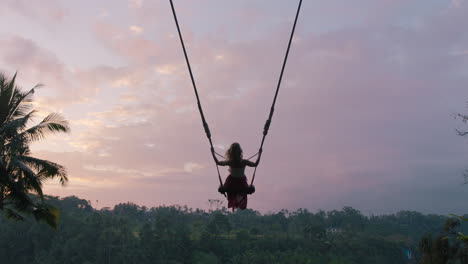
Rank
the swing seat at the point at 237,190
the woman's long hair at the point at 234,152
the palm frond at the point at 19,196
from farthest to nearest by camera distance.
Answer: the palm frond at the point at 19,196 → the swing seat at the point at 237,190 → the woman's long hair at the point at 234,152

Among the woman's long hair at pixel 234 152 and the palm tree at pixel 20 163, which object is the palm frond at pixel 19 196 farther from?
the woman's long hair at pixel 234 152

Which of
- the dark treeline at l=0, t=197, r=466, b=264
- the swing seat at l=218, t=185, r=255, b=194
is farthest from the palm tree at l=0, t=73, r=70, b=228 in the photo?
the dark treeline at l=0, t=197, r=466, b=264

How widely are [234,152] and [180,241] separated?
57105 millimetres

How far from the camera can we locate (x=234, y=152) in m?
6.58

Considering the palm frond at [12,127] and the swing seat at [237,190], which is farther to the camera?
the palm frond at [12,127]

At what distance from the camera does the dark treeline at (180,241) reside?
2172 inches

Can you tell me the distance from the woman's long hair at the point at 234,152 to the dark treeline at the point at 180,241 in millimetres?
40749

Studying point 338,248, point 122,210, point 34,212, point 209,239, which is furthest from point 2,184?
point 122,210

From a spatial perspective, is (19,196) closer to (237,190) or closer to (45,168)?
(45,168)

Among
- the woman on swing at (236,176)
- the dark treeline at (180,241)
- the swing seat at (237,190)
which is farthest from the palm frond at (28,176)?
the dark treeline at (180,241)

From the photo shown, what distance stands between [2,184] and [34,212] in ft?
3.50

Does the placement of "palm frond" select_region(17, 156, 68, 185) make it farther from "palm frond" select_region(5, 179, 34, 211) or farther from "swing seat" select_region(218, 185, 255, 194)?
"swing seat" select_region(218, 185, 255, 194)

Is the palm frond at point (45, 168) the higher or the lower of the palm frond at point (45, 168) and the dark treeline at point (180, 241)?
the higher

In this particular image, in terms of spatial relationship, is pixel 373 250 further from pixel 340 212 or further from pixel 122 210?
pixel 122 210
